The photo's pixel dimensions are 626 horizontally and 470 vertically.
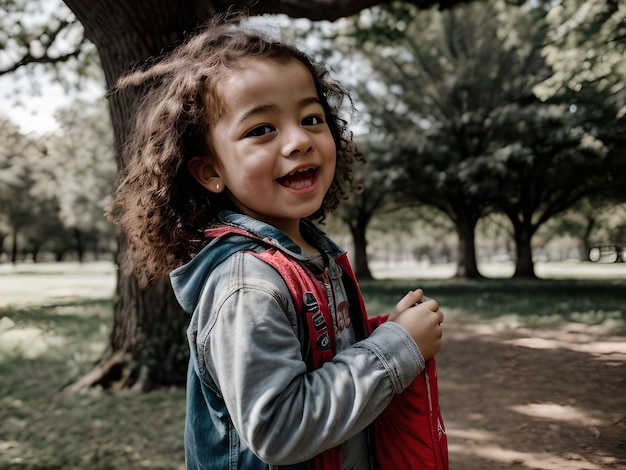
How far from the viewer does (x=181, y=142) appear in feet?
4.72

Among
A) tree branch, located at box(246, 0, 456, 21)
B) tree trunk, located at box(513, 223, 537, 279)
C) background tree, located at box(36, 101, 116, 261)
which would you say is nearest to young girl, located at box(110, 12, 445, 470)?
tree branch, located at box(246, 0, 456, 21)

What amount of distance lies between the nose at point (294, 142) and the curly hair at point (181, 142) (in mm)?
205

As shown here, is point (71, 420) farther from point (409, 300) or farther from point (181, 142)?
point (409, 300)

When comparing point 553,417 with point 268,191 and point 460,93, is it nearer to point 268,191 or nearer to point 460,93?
point 268,191

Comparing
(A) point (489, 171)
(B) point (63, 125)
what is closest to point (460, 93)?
(A) point (489, 171)

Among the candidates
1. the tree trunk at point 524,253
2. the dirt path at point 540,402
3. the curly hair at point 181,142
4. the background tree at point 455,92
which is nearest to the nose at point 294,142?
the curly hair at point 181,142

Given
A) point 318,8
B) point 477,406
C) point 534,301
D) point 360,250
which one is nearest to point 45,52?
point 318,8

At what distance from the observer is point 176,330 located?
16.4 feet

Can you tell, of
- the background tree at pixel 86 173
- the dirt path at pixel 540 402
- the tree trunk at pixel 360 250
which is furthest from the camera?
the tree trunk at pixel 360 250

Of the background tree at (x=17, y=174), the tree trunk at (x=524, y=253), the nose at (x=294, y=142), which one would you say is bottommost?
the tree trunk at (x=524, y=253)

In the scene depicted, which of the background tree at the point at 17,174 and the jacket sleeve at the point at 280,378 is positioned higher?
the background tree at the point at 17,174

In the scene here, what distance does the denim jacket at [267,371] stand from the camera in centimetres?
103

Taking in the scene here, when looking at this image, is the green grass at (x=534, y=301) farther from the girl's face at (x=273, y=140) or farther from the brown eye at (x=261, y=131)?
the brown eye at (x=261, y=131)

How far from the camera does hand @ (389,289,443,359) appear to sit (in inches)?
47.3
